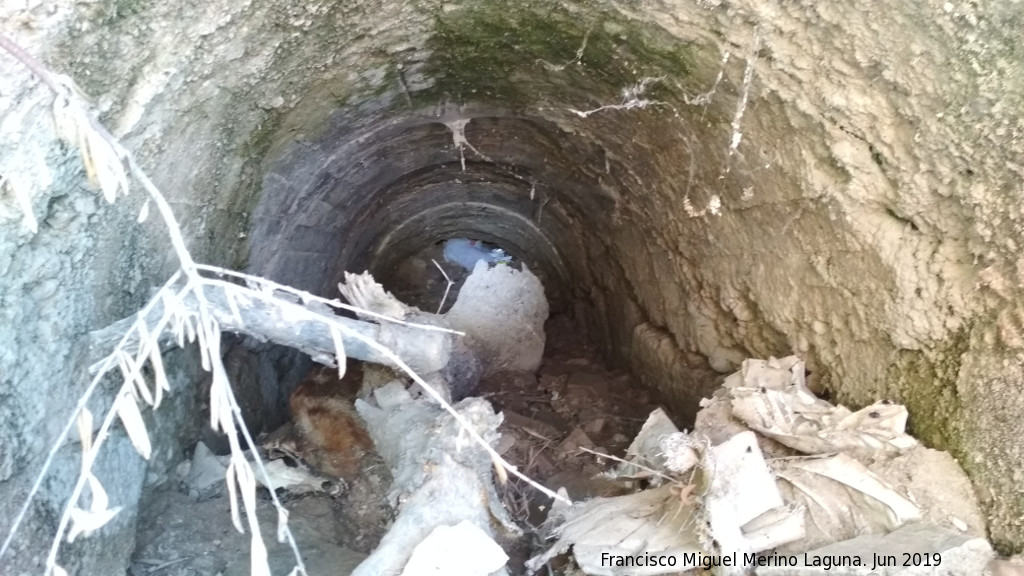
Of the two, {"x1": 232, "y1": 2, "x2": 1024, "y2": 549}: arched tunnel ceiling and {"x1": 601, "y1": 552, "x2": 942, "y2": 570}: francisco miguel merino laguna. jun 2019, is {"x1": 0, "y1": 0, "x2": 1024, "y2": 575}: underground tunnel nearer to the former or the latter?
{"x1": 232, "y1": 2, "x2": 1024, "y2": 549}: arched tunnel ceiling

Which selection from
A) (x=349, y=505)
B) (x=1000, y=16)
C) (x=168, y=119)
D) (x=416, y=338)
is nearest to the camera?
(x=1000, y=16)

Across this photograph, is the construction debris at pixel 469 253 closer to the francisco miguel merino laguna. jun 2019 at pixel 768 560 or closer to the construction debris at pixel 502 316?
the construction debris at pixel 502 316

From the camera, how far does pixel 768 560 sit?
1765 millimetres

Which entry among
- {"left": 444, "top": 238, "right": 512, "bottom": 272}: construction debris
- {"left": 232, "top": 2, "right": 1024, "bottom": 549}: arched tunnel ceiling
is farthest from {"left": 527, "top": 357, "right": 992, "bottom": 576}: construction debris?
{"left": 444, "top": 238, "right": 512, "bottom": 272}: construction debris

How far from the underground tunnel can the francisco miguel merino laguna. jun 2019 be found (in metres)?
0.25

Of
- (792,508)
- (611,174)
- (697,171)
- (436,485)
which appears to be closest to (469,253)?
(611,174)

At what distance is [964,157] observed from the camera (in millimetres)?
1580

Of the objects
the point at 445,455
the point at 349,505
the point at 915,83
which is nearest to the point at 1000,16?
the point at 915,83

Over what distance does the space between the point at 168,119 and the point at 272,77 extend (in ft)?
1.48

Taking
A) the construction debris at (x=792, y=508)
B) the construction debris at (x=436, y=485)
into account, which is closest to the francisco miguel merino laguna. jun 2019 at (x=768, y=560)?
the construction debris at (x=792, y=508)

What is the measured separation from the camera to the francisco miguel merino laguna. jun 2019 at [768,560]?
5.21 ft

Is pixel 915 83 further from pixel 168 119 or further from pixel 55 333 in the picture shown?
pixel 55 333

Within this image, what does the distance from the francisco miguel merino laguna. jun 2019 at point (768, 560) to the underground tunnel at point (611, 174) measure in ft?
0.83

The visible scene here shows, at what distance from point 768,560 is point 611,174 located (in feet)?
6.74
